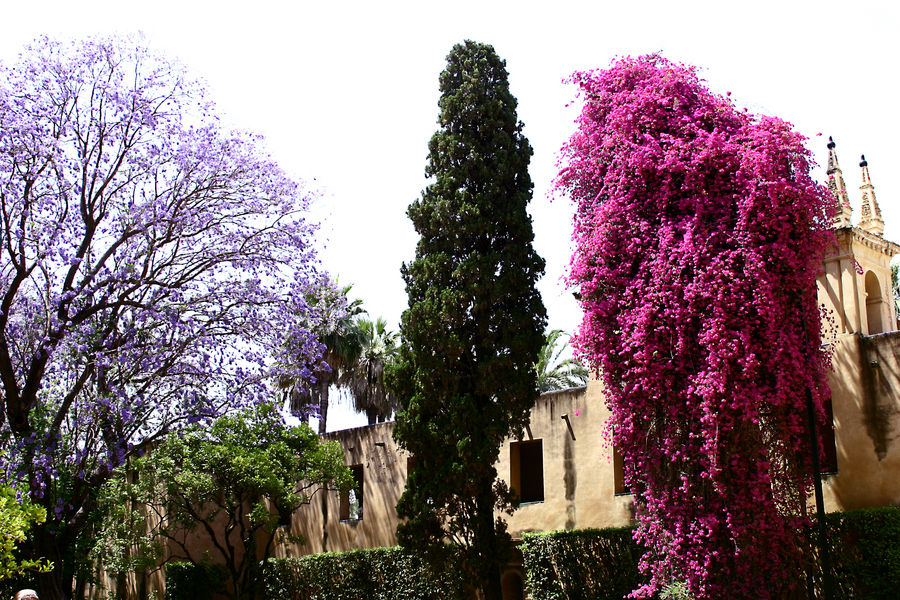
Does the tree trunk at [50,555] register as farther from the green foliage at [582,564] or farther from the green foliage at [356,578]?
the green foliage at [582,564]

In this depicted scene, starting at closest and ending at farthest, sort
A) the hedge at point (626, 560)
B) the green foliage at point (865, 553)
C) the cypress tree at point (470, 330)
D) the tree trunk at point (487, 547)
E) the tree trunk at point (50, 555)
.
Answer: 1. the green foliage at point (865, 553)
2. the hedge at point (626, 560)
3. the tree trunk at point (50, 555)
4. the tree trunk at point (487, 547)
5. the cypress tree at point (470, 330)

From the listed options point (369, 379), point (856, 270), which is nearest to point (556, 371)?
point (369, 379)

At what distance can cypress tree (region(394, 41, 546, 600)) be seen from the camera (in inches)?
772

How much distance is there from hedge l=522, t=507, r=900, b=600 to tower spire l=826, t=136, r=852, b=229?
249 inches

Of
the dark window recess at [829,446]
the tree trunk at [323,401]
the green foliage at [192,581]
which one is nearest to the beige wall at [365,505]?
the green foliage at [192,581]

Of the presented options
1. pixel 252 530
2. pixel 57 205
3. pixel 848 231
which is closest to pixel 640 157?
pixel 848 231

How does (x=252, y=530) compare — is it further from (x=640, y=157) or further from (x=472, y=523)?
(x=640, y=157)

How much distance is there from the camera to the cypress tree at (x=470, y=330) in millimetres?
19609

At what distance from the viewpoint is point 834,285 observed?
2002 centimetres

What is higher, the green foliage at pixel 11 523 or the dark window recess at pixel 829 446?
the dark window recess at pixel 829 446

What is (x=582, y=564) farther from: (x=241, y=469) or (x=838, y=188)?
(x=838, y=188)

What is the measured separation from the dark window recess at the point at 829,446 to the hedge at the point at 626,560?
1242 millimetres

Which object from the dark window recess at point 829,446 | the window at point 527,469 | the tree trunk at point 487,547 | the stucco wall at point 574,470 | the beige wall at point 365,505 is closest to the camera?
the dark window recess at point 829,446

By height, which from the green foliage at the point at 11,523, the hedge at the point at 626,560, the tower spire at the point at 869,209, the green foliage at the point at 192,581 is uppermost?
the tower spire at the point at 869,209
